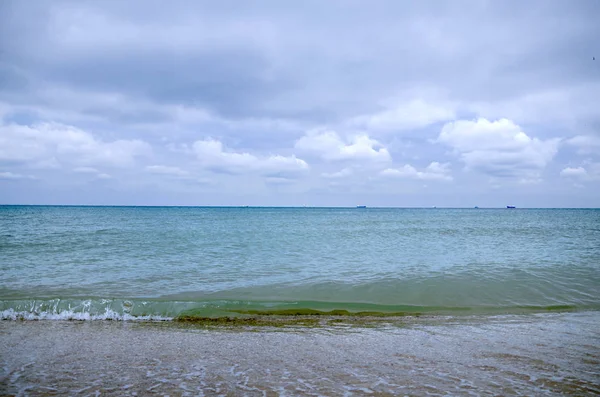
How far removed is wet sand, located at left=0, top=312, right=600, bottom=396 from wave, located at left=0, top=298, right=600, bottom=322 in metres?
1.00

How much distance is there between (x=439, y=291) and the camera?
14.4m

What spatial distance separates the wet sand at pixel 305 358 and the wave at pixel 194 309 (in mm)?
1002

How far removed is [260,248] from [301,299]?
14145 mm

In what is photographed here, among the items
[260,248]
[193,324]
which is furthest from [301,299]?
[260,248]

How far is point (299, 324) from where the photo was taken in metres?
10.4

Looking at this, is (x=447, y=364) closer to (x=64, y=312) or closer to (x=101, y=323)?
(x=101, y=323)

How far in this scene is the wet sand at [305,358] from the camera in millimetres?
5746

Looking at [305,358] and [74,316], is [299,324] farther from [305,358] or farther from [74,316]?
[74,316]

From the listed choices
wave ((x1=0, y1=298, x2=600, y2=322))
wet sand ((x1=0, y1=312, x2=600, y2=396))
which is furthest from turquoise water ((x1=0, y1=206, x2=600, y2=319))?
wet sand ((x1=0, y1=312, x2=600, y2=396))

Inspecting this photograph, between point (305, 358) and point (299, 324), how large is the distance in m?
3.20

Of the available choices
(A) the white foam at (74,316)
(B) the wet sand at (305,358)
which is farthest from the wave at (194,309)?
(B) the wet sand at (305,358)

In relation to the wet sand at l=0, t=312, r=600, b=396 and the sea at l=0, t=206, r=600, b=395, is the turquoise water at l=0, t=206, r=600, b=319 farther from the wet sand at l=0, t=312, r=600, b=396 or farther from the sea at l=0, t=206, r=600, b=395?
the wet sand at l=0, t=312, r=600, b=396

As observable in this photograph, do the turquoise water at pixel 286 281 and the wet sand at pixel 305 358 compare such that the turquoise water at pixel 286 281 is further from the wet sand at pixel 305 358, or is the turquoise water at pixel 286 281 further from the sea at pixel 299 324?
the wet sand at pixel 305 358

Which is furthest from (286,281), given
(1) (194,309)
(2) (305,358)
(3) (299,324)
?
(2) (305,358)
